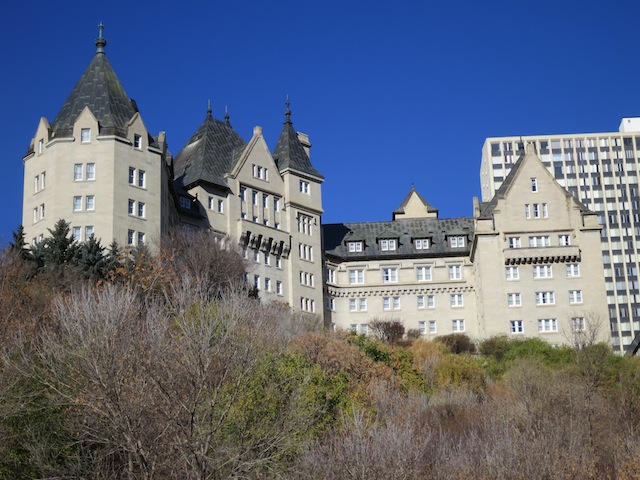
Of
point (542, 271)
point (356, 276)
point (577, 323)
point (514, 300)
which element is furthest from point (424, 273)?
point (577, 323)

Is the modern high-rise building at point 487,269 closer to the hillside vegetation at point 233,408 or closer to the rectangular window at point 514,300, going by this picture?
the rectangular window at point 514,300

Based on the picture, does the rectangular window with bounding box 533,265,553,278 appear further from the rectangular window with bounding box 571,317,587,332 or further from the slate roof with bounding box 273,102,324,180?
the slate roof with bounding box 273,102,324,180

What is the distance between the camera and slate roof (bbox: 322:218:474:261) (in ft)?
372

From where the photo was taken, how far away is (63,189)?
Result: 80.7m

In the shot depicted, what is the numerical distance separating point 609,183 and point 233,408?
153 metres

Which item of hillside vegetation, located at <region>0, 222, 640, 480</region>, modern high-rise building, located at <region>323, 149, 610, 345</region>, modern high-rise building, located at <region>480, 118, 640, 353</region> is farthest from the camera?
modern high-rise building, located at <region>480, 118, 640, 353</region>

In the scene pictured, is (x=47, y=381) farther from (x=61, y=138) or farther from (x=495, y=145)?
(x=495, y=145)

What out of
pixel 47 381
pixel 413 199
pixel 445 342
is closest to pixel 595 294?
pixel 445 342

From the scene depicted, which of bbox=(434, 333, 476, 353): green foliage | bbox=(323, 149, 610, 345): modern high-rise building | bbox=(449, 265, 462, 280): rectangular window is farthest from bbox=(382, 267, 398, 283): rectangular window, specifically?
bbox=(434, 333, 476, 353): green foliage

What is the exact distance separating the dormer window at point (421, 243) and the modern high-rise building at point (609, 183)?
64214mm

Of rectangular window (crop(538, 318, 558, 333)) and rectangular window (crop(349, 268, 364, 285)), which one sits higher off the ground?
rectangular window (crop(349, 268, 364, 285))

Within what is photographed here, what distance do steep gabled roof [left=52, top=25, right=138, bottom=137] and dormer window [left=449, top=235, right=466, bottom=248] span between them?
1599 inches

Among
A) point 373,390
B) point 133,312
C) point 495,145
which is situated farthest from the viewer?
point 495,145

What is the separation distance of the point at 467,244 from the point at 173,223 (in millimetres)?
37819
